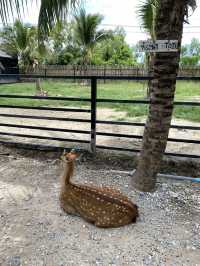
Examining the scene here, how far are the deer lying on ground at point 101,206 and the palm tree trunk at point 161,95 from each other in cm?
71

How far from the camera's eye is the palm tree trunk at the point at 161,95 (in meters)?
2.87

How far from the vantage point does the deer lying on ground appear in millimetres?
2701

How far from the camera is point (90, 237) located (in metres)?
2.64

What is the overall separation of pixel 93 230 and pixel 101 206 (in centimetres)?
25

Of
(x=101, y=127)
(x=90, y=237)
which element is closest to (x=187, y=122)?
(x=101, y=127)

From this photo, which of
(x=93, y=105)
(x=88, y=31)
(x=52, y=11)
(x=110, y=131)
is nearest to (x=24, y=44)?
(x=88, y=31)

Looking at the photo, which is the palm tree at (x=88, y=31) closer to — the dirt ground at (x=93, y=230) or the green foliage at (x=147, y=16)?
Answer: the green foliage at (x=147, y=16)

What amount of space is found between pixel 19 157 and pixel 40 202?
162 centimetres

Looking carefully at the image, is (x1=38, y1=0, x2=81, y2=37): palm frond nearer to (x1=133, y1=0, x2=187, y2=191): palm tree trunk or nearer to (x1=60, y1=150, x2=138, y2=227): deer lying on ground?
(x1=133, y1=0, x2=187, y2=191): palm tree trunk

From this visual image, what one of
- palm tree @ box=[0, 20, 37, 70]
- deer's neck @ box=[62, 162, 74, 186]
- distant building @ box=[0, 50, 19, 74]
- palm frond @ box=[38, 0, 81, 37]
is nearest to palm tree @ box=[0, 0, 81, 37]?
palm frond @ box=[38, 0, 81, 37]

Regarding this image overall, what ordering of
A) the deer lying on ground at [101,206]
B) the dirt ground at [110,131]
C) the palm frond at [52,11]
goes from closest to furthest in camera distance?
the deer lying on ground at [101,206], the palm frond at [52,11], the dirt ground at [110,131]

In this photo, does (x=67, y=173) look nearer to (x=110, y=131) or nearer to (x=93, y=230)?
(x=93, y=230)

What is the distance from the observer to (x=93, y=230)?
2734 millimetres

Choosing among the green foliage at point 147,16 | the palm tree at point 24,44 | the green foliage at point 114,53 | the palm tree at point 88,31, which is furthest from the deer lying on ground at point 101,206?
the green foliage at point 114,53
